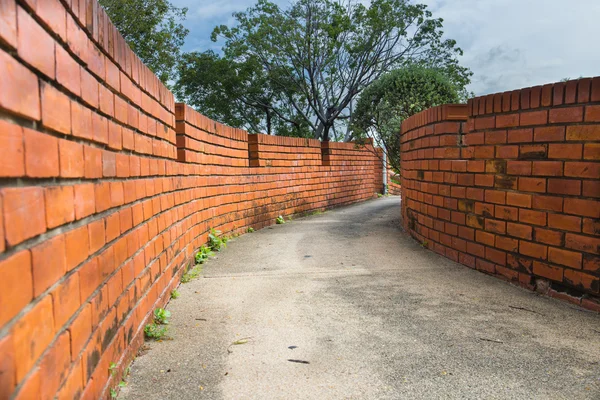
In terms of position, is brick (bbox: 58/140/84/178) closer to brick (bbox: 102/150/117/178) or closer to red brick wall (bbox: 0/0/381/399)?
red brick wall (bbox: 0/0/381/399)

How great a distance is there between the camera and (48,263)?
1312 mm

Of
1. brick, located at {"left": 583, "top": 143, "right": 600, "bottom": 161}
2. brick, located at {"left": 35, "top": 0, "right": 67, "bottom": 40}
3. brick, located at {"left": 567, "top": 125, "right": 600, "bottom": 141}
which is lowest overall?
brick, located at {"left": 583, "top": 143, "right": 600, "bottom": 161}

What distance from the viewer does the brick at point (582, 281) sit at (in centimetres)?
315

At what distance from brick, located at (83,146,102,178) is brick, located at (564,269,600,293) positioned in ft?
10.2

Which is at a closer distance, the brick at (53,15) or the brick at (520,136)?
the brick at (53,15)

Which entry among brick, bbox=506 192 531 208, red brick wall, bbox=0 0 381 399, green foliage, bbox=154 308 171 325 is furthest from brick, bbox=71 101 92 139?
brick, bbox=506 192 531 208

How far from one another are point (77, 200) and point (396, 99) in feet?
25.4

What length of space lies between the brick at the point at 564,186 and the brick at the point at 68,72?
3.17 metres

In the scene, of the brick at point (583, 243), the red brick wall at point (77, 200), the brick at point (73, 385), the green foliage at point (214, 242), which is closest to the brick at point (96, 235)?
the red brick wall at point (77, 200)

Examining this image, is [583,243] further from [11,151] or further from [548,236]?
[11,151]

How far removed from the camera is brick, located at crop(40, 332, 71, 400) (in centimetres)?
125

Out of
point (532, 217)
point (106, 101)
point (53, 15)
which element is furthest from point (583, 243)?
point (53, 15)

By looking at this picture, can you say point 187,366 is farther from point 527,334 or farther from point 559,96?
point 559,96

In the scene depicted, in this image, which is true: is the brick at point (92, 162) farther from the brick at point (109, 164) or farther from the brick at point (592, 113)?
the brick at point (592, 113)
